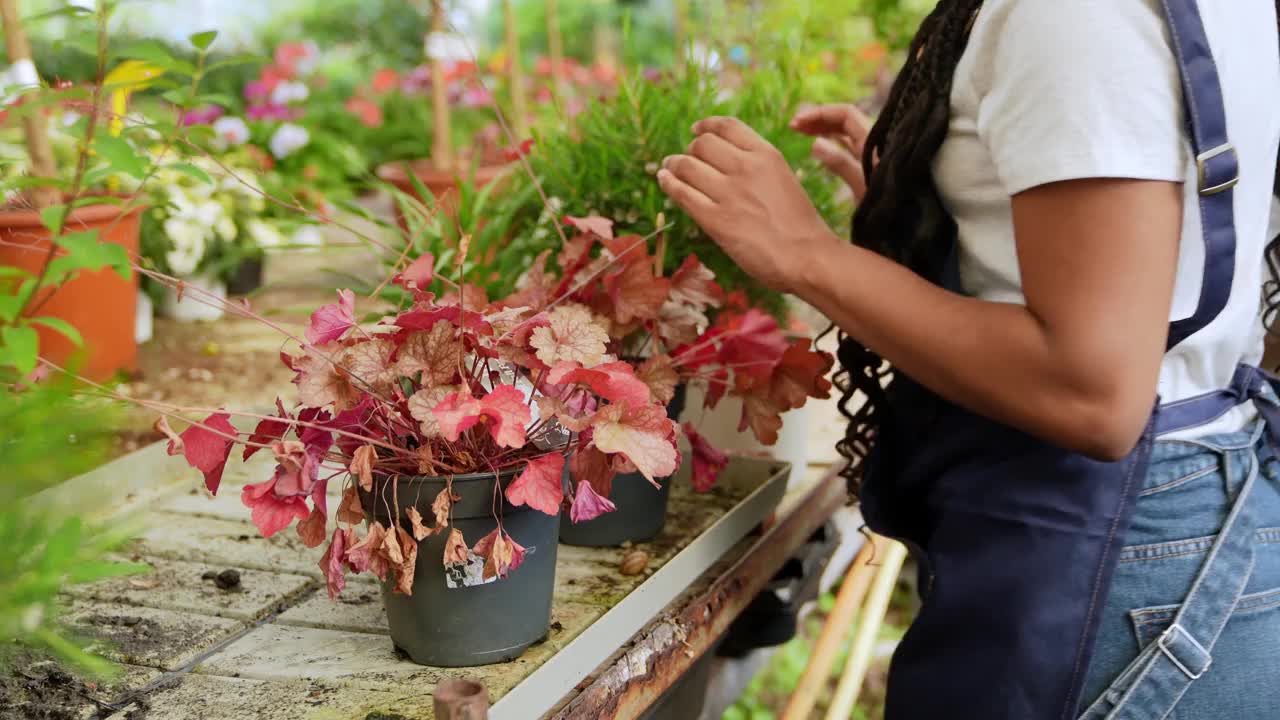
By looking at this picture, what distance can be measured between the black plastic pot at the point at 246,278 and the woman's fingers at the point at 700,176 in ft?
8.01

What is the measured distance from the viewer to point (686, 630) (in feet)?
4.06

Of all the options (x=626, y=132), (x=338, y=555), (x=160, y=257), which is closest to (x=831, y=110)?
(x=626, y=132)

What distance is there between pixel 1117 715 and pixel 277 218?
319 cm

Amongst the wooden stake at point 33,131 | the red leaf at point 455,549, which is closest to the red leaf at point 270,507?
the red leaf at point 455,549

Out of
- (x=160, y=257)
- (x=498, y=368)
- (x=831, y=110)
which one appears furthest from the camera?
(x=160, y=257)

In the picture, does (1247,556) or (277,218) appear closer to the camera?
(1247,556)

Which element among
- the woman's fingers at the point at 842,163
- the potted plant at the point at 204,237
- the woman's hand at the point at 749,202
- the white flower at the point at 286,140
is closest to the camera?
the woman's hand at the point at 749,202

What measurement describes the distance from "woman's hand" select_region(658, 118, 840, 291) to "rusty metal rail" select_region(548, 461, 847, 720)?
1.26ft

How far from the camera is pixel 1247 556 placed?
962mm

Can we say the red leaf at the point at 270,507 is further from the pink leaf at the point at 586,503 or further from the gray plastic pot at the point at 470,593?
the pink leaf at the point at 586,503

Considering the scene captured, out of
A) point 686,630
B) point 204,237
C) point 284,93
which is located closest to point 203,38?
point 686,630

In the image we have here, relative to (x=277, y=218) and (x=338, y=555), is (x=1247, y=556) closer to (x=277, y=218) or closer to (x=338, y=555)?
(x=338, y=555)

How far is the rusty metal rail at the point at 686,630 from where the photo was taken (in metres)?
1.05

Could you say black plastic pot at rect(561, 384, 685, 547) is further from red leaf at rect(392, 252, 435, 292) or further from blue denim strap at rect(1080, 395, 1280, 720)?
blue denim strap at rect(1080, 395, 1280, 720)
